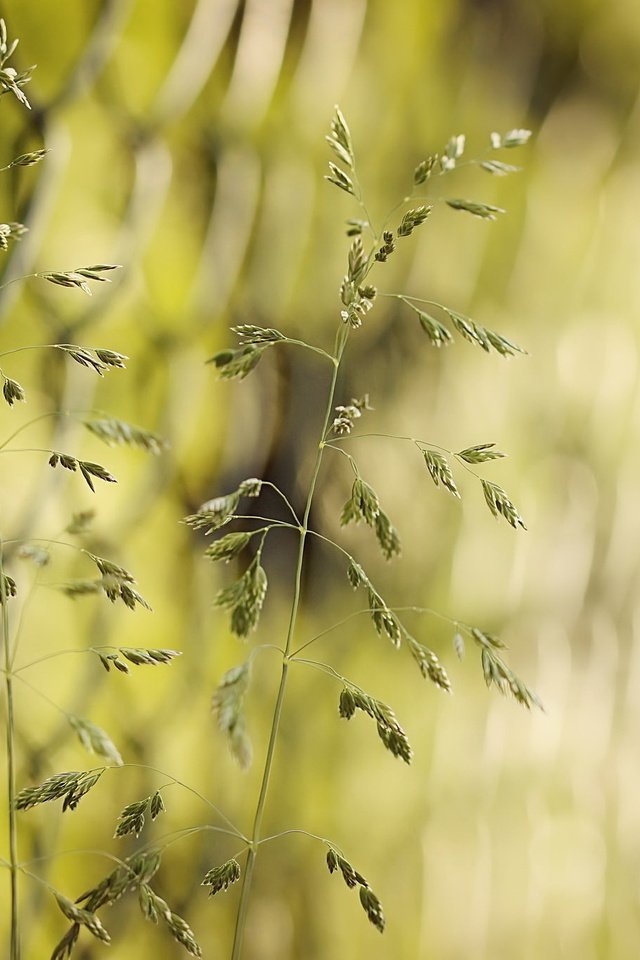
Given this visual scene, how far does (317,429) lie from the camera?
0.63 metres

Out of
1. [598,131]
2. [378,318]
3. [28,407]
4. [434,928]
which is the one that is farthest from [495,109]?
[434,928]

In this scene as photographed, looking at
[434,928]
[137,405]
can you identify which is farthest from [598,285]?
[434,928]

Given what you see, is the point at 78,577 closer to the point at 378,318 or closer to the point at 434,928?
the point at 378,318

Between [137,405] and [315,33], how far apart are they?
1.08ft

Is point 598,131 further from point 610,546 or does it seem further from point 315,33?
point 610,546

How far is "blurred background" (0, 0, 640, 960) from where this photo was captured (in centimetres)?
59

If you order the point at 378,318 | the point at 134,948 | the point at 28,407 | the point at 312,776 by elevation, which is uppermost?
the point at 378,318

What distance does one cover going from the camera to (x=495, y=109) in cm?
63

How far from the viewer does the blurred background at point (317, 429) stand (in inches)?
23.2

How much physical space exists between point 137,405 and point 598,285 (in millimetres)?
413

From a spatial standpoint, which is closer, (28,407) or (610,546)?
(28,407)

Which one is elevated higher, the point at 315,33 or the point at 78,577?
the point at 315,33

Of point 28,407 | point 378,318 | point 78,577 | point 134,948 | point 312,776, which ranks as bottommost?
point 134,948

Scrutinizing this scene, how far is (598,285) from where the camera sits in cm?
66
